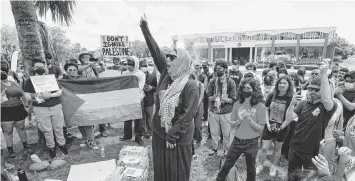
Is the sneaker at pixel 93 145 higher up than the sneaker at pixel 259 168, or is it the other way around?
the sneaker at pixel 93 145

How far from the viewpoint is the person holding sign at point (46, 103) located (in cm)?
379

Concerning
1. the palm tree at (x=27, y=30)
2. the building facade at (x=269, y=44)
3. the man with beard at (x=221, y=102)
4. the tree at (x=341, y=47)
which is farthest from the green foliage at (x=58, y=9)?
the tree at (x=341, y=47)

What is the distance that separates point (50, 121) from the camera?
400cm

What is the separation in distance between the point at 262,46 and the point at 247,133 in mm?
38963

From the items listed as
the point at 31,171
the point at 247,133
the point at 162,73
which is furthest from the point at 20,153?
the point at 247,133

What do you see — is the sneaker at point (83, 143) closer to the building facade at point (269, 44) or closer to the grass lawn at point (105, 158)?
the grass lawn at point (105, 158)

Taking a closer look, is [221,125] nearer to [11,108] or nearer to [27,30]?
[11,108]

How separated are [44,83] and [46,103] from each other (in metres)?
0.38

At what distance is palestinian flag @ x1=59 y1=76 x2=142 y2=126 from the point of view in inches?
171

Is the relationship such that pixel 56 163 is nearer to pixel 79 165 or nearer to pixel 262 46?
pixel 79 165

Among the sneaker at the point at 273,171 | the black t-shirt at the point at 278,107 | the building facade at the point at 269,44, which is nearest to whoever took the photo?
the black t-shirt at the point at 278,107

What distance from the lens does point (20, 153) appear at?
4355mm

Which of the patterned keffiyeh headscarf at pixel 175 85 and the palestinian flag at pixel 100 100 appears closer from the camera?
the patterned keffiyeh headscarf at pixel 175 85


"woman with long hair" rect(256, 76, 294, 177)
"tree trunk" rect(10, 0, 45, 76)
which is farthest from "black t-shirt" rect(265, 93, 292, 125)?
"tree trunk" rect(10, 0, 45, 76)
